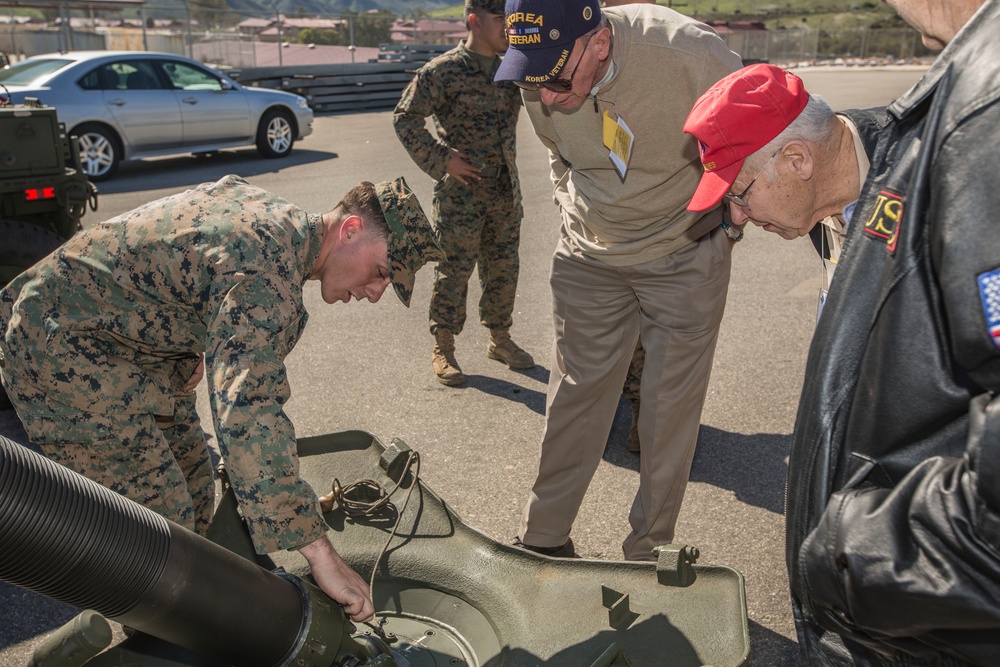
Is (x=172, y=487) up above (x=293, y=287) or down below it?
below

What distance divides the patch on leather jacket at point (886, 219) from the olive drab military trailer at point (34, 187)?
14.9 feet

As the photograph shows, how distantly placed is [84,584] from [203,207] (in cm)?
100

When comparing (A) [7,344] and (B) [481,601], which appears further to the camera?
(B) [481,601]

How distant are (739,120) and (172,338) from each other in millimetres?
1588

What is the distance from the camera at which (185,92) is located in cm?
1155

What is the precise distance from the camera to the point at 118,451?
2.62 metres

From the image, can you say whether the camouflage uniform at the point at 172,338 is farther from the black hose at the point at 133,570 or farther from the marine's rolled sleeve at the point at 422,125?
the marine's rolled sleeve at the point at 422,125

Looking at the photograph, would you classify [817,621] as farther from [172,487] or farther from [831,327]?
[172,487]

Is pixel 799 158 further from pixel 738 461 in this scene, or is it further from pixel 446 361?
pixel 446 361

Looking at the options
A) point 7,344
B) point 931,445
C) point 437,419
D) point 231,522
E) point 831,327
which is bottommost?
point 437,419

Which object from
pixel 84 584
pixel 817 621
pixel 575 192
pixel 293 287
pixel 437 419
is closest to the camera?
pixel 817 621

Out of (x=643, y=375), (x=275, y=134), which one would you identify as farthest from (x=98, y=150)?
(x=643, y=375)

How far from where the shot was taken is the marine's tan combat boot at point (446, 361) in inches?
199

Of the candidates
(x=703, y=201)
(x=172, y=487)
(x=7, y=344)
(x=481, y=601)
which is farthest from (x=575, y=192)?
(x=7, y=344)
